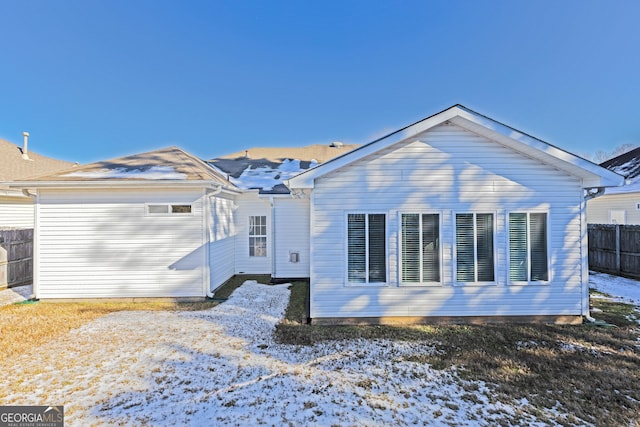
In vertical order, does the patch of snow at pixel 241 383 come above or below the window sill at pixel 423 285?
below

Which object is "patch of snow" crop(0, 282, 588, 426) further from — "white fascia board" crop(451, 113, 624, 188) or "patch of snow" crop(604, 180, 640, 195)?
"patch of snow" crop(604, 180, 640, 195)

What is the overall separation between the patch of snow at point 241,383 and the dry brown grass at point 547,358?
0.27m

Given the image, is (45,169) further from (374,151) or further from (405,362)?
(405,362)

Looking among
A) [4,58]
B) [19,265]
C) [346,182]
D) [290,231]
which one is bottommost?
[19,265]

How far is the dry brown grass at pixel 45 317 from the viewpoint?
5.17 m

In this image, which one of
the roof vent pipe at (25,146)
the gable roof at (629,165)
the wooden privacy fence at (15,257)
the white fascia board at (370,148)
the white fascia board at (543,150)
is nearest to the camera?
the white fascia board at (543,150)

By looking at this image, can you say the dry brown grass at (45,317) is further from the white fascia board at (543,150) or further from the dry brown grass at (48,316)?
the white fascia board at (543,150)

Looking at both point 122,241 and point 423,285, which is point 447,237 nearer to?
point 423,285

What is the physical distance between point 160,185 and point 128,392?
17.7ft

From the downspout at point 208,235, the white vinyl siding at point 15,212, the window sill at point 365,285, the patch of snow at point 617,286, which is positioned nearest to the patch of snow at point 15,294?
the white vinyl siding at point 15,212

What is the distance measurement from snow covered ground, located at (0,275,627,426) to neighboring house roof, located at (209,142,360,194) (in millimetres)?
6084

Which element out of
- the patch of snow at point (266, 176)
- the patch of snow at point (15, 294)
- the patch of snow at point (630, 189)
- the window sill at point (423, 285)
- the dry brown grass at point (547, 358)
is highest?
the patch of snow at point (266, 176)

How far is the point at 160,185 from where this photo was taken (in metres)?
7.71

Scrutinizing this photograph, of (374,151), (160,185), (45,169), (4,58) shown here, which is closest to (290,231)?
(160,185)
